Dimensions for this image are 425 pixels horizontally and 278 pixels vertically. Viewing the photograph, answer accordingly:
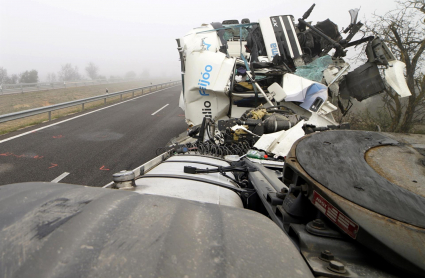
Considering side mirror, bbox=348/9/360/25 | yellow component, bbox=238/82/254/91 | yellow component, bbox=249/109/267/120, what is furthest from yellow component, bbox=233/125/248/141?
side mirror, bbox=348/9/360/25

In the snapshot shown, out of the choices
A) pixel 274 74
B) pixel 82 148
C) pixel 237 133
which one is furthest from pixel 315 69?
pixel 82 148

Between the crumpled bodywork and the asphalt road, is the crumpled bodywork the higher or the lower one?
the higher one

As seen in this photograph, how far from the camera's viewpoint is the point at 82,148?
25.8 ft

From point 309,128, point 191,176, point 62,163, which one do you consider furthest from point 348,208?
point 62,163

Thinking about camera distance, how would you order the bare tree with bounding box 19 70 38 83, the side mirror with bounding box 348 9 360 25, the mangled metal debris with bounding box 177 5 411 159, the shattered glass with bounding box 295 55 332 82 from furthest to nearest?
the bare tree with bounding box 19 70 38 83, the side mirror with bounding box 348 9 360 25, the shattered glass with bounding box 295 55 332 82, the mangled metal debris with bounding box 177 5 411 159

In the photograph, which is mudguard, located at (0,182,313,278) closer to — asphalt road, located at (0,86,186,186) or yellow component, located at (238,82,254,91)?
asphalt road, located at (0,86,186,186)

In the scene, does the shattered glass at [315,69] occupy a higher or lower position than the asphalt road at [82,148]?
higher

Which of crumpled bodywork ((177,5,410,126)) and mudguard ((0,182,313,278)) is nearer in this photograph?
mudguard ((0,182,313,278))

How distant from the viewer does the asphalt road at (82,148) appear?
5.92 m

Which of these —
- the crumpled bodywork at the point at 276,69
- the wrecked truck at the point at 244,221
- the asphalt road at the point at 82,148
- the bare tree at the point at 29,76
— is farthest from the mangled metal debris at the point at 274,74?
the bare tree at the point at 29,76

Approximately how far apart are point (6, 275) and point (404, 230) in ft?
4.11

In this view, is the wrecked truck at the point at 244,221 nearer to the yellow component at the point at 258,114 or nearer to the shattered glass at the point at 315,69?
the yellow component at the point at 258,114

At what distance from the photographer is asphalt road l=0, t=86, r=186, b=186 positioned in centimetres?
592

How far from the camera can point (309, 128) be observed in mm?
3711
